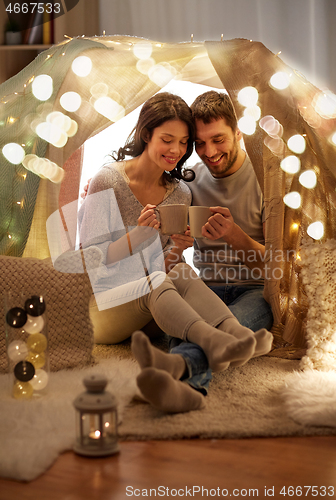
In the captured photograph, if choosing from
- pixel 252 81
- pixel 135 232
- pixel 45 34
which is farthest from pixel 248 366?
pixel 45 34

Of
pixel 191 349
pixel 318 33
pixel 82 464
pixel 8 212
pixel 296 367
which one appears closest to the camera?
pixel 82 464

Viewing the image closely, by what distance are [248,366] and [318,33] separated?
171cm

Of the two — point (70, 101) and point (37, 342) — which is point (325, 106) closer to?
point (70, 101)

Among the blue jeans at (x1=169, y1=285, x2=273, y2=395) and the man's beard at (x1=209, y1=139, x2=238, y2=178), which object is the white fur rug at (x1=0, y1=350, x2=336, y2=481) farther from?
the man's beard at (x1=209, y1=139, x2=238, y2=178)

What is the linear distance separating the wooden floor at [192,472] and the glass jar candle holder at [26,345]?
0.28 meters

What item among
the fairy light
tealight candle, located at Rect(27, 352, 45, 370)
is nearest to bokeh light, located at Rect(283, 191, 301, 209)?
the fairy light

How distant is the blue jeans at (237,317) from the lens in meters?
1.02

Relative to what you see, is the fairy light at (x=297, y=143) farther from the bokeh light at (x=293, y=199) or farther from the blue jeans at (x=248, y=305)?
the blue jeans at (x=248, y=305)

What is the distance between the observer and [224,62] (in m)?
1.40

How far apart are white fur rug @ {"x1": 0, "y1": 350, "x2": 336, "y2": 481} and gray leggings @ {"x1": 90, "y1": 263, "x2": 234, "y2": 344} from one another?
6.6 inches

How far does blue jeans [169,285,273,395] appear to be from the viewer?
1021mm

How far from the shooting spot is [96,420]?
824mm

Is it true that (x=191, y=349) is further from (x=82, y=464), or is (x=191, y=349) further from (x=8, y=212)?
(x=8, y=212)

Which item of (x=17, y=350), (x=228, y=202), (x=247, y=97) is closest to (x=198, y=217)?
(x=228, y=202)
